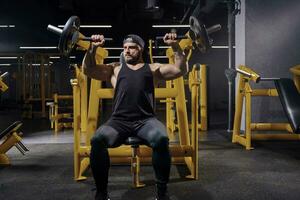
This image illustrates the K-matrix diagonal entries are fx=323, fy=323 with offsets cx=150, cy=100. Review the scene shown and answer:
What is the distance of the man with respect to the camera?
2.02 metres

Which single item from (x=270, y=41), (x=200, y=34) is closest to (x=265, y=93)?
(x=270, y=41)

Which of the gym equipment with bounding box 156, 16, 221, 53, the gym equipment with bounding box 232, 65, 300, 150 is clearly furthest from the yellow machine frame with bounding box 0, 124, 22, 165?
the gym equipment with bounding box 232, 65, 300, 150

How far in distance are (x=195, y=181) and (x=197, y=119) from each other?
494 millimetres

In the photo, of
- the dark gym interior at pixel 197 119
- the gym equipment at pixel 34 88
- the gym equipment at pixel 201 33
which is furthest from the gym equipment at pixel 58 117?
the gym equipment at pixel 201 33

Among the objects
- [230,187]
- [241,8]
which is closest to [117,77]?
[230,187]

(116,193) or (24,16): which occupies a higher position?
(24,16)

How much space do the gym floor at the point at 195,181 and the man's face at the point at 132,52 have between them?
3.15 feet

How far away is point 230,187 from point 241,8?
3635 millimetres

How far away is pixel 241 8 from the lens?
5.21m

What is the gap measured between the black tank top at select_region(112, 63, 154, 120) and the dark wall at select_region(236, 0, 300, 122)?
10.4 feet

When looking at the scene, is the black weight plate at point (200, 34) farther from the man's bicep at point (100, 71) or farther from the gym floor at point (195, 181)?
the gym floor at point (195, 181)

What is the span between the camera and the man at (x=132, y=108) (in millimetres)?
2018

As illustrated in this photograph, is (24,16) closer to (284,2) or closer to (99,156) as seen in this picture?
(284,2)

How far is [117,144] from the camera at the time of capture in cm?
214
